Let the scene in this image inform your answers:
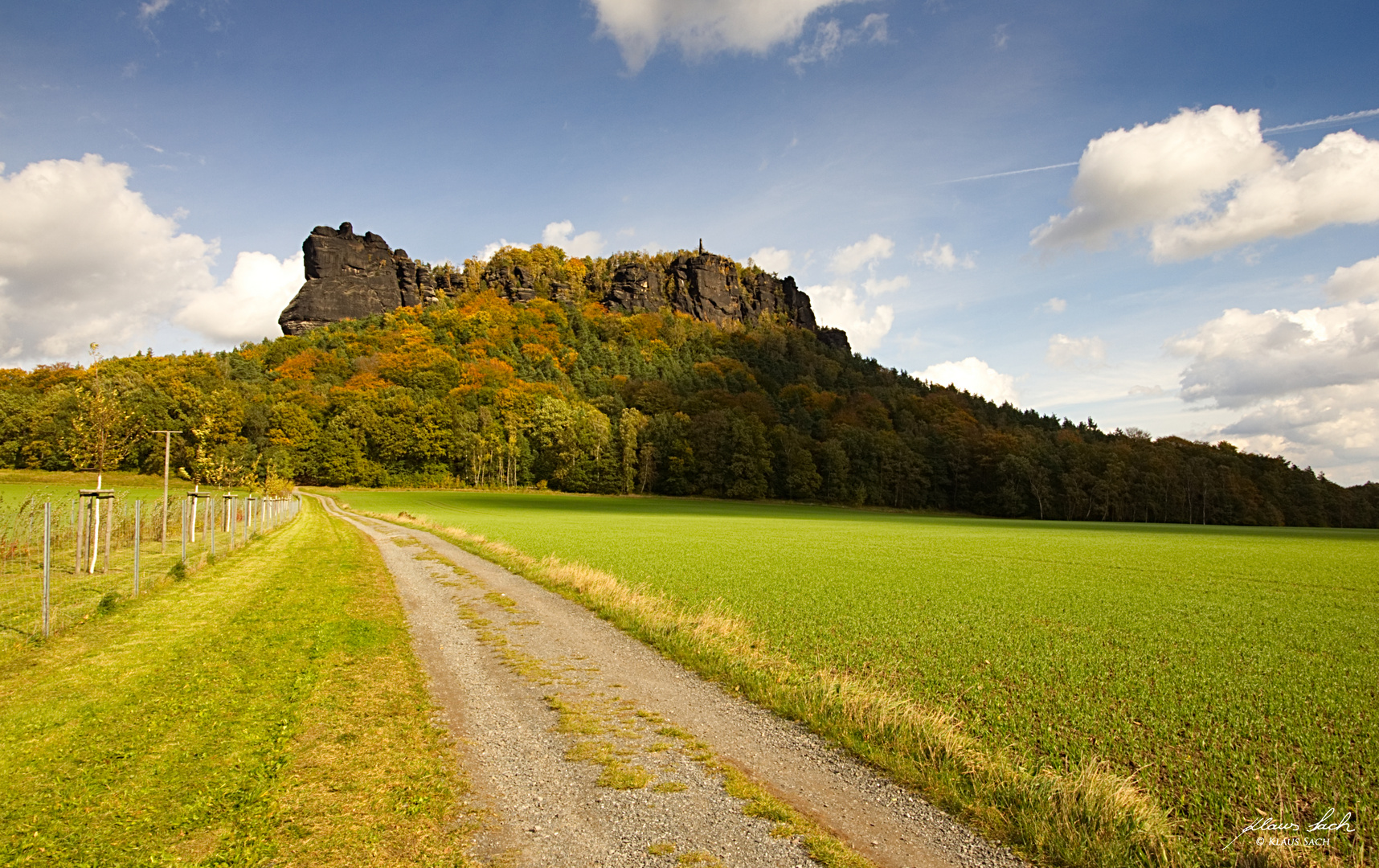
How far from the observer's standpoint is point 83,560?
18562 mm

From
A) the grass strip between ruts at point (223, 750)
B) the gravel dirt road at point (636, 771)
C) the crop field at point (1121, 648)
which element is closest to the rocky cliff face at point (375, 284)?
the crop field at point (1121, 648)

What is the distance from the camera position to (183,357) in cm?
9731

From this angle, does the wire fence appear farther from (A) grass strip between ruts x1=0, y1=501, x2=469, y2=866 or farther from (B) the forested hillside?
(B) the forested hillside

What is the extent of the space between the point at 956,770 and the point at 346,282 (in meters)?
198

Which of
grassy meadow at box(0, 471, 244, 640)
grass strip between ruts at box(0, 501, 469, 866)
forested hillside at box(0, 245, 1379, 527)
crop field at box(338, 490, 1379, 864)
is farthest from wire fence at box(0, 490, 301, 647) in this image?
forested hillside at box(0, 245, 1379, 527)

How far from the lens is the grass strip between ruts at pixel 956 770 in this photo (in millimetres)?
5320

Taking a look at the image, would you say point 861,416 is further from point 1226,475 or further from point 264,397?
point 264,397

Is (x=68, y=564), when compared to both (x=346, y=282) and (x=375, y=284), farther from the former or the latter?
(x=375, y=284)

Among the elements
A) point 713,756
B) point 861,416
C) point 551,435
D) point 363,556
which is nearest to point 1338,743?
point 713,756

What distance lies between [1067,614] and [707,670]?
11618mm

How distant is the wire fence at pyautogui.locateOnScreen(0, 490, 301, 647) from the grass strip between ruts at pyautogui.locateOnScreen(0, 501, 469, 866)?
40.4 inches

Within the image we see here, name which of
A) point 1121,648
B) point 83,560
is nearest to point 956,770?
point 1121,648

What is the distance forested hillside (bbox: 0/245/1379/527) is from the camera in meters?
88.2

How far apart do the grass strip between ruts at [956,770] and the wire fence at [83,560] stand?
1115 cm
